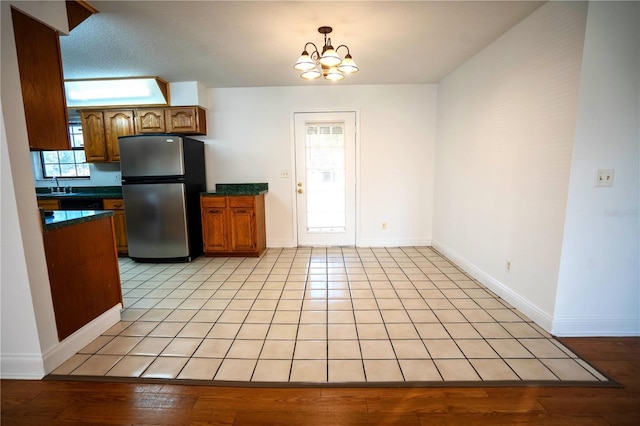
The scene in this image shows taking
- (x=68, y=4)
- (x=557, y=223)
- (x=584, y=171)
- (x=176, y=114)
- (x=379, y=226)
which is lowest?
(x=379, y=226)

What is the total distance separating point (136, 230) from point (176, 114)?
1.63 metres

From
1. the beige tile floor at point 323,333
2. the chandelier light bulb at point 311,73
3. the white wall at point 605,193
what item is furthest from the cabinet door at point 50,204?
the white wall at point 605,193

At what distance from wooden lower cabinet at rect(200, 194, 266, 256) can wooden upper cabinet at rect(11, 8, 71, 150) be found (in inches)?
75.2

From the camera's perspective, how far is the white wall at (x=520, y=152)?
1895mm

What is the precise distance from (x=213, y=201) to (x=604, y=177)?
12.4 feet

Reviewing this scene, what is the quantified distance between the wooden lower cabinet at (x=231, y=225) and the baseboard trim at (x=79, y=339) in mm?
1566

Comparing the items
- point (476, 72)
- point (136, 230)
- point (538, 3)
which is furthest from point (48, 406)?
point (476, 72)

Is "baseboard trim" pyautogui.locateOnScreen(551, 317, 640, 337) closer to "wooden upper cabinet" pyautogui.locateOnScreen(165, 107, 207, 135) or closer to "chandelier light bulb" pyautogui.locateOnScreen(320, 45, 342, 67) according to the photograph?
"chandelier light bulb" pyautogui.locateOnScreen(320, 45, 342, 67)

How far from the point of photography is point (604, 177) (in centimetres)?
182

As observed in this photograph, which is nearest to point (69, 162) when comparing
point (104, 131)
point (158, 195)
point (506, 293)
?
point (104, 131)

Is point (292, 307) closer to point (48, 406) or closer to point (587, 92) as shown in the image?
point (48, 406)

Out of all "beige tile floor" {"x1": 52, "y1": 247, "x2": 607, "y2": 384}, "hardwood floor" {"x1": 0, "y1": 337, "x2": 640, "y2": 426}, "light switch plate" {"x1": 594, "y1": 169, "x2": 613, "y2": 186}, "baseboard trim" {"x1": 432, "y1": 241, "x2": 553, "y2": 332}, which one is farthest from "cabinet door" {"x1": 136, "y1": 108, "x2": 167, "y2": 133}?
"light switch plate" {"x1": 594, "y1": 169, "x2": 613, "y2": 186}

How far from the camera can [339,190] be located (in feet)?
13.9

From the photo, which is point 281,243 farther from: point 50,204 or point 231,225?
point 50,204
